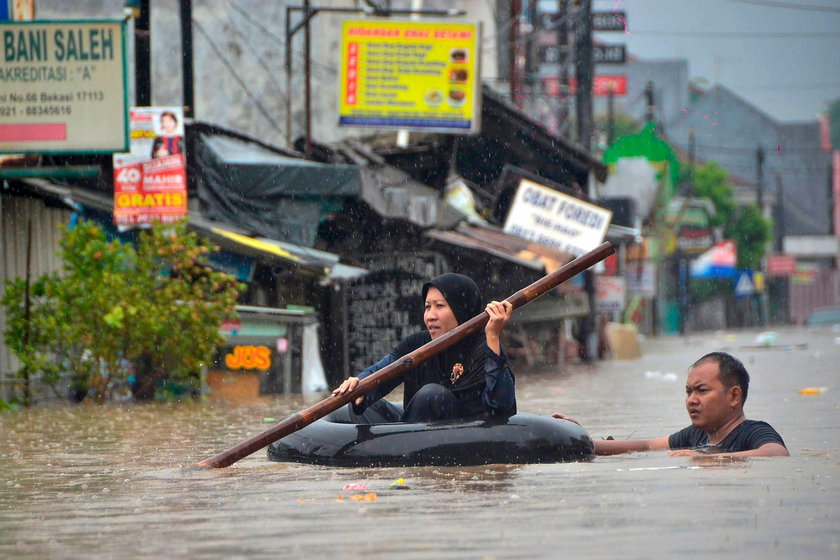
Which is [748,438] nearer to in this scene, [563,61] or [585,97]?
[585,97]

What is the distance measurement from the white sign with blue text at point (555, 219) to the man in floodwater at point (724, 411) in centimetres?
1567

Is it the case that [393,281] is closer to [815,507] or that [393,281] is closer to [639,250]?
[815,507]

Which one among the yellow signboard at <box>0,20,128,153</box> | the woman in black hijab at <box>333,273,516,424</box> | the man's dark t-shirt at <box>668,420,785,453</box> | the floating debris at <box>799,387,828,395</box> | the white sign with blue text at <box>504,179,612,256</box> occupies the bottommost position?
the floating debris at <box>799,387,828,395</box>

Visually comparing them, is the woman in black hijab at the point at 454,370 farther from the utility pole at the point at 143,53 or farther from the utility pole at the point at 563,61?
the utility pole at the point at 563,61

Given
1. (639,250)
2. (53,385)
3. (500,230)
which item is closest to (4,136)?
(53,385)

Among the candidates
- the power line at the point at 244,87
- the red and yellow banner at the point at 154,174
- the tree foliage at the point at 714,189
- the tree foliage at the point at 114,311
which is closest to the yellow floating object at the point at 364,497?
the tree foliage at the point at 114,311

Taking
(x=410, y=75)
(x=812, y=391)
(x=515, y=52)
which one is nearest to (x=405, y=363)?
(x=812, y=391)

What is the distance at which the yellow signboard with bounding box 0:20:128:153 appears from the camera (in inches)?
553

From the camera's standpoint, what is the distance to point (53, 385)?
1409 cm

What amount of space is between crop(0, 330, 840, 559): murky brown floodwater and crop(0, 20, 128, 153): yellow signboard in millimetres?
5478

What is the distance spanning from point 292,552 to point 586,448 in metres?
3.22

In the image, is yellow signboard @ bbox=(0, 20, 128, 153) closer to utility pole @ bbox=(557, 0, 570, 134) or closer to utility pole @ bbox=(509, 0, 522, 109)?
utility pole @ bbox=(509, 0, 522, 109)

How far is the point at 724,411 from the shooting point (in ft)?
22.3

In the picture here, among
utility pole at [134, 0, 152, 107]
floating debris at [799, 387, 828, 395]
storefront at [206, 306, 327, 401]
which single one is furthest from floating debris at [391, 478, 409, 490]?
utility pole at [134, 0, 152, 107]
